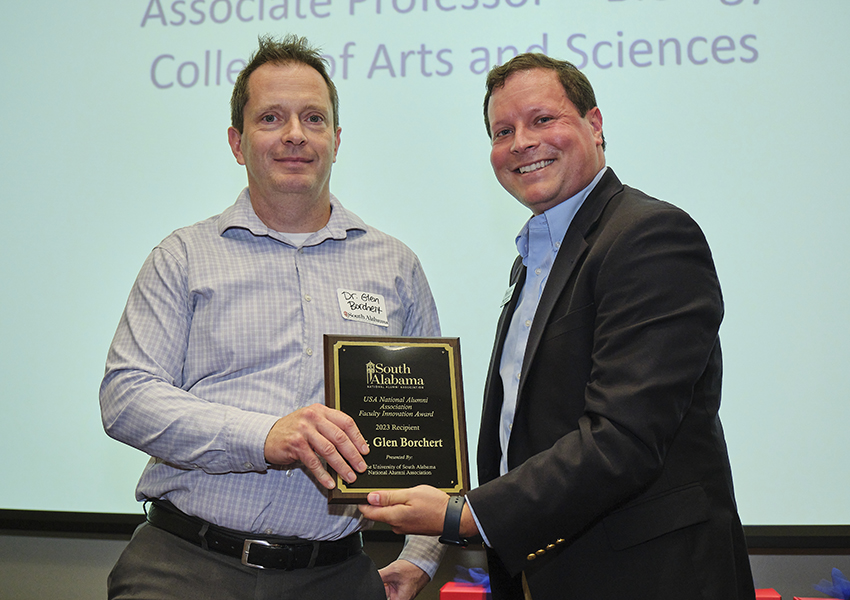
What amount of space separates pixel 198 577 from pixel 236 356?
21.9 inches

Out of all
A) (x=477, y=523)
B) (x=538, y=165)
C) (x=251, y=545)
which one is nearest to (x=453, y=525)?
(x=477, y=523)

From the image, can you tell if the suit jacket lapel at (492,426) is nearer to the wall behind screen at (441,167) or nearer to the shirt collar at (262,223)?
the shirt collar at (262,223)

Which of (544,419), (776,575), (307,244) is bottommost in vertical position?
(776,575)

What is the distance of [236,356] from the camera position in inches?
73.9

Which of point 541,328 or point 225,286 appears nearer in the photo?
point 541,328

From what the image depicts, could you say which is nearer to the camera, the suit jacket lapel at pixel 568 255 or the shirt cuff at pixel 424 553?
the suit jacket lapel at pixel 568 255

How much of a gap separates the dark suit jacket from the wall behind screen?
1285 millimetres

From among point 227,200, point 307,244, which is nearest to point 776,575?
point 307,244

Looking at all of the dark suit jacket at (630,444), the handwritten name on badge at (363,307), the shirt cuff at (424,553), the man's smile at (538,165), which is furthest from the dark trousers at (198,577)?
the man's smile at (538,165)

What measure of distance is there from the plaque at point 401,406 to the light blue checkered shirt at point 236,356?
198 mm

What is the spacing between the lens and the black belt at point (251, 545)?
173 centimetres

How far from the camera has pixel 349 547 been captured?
6.14 ft

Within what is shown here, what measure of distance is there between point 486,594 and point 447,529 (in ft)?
4.16

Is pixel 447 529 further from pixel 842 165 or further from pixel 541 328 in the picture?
pixel 842 165
